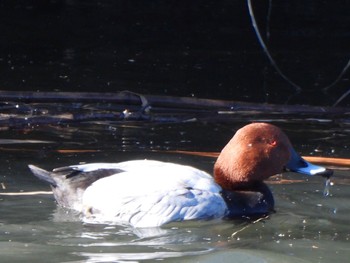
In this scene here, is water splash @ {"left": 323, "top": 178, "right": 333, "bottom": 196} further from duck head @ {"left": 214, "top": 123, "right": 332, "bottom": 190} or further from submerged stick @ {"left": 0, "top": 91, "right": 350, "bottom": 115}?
submerged stick @ {"left": 0, "top": 91, "right": 350, "bottom": 115}

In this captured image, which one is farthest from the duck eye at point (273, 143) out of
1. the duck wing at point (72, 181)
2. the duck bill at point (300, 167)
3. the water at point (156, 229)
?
the duck wing at point (72, 181)

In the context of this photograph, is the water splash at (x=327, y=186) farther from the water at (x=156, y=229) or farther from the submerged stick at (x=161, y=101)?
the submerged stick at (x=161, y=101)

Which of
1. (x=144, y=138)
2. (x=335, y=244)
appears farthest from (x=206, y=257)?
(x=144, y=138)

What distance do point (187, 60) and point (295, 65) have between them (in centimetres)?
129

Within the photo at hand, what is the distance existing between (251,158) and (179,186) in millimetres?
673

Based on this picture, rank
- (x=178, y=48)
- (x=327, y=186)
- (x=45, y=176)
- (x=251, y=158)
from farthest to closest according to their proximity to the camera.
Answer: (x=178, y=48) < (x=327, y=186) < (x=251, y=158) < (x=45, y=176)

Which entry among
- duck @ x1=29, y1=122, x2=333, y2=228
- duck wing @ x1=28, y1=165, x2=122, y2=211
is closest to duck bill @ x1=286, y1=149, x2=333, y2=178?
duck @ x1=29, y1=122, x2=333, y2=228

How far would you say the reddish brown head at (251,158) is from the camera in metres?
7.20

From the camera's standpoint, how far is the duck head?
23.6ft

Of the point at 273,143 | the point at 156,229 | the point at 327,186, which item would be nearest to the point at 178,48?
the point at 327,186

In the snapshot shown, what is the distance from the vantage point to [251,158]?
23.7 feet

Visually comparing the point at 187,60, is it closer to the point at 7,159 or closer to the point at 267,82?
the point at 267,82

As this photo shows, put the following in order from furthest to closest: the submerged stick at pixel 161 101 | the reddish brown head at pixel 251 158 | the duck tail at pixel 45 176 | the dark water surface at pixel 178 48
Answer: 1. the dark water surface at pixel 178 48
2. the submerged stick at pixel 161 101
3. the reddish brown head at pixel 251 158
4. the duck tail at pixel 45 176

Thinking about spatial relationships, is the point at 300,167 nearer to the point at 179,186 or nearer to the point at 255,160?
the point at 255,160
